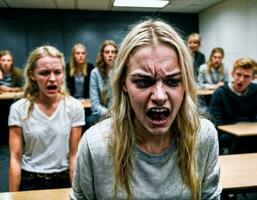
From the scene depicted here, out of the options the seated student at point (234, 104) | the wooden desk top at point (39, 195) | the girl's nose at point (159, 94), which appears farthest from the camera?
the seated student at point (234, 104)

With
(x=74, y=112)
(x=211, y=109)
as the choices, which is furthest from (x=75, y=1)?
(x=74, y=112)

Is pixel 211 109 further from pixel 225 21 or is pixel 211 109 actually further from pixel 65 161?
pixel 225 21

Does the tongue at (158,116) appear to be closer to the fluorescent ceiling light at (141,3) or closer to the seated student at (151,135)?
the seated student at (151,135)

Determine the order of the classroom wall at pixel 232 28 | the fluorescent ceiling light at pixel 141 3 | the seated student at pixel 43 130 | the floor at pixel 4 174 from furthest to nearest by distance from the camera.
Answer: the fluorescent ceiling light at pixel 141 3
the classroom wall at pixel 232 28
the floor at pixel 4 174
the seated student at pixel 43 130

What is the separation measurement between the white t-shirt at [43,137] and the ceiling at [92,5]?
5162 mm

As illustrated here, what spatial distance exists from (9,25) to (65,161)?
6429 millimetres

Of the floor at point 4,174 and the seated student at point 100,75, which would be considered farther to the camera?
the seated student at point 100,75

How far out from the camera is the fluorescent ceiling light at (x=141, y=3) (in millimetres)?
6545

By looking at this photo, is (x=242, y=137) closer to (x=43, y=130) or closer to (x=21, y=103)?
(x=43, y=130)

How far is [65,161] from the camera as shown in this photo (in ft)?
6.07

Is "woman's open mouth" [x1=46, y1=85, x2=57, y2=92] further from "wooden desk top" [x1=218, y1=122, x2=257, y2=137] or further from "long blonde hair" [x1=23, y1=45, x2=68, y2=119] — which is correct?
"wooden desk top" [x1=218, y1=122, x2=257, y2=137]

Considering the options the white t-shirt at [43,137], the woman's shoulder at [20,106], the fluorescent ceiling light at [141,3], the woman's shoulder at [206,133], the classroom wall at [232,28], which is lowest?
the white t-shirt at [43,137]

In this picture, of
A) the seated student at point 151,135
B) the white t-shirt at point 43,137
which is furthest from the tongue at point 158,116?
the white t-shirt at point 43,137

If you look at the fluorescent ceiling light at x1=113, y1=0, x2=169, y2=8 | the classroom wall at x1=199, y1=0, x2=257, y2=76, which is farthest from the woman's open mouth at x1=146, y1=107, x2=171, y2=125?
the fluorescent ceiling light at x1=113, y1=0, x2=169, y2=8
